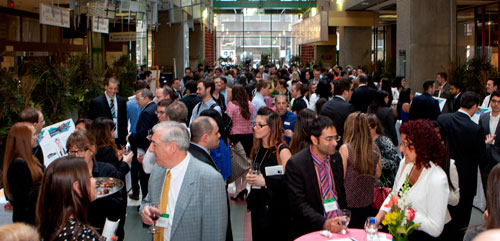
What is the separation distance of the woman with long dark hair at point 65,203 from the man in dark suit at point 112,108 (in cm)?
489

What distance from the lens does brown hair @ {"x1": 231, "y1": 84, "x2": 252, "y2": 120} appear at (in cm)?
838

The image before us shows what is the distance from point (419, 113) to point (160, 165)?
5.80m

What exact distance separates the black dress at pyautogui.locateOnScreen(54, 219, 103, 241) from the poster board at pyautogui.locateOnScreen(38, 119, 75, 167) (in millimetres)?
2626

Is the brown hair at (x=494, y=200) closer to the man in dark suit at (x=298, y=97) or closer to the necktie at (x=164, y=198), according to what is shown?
the necktie at (x=164, y=198)

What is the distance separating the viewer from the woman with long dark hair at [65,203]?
123 inches

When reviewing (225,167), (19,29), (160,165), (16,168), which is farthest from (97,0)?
(160,165)

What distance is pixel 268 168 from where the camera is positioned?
188 inches

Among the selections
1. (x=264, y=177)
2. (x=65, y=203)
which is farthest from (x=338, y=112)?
(x=65, y=203)

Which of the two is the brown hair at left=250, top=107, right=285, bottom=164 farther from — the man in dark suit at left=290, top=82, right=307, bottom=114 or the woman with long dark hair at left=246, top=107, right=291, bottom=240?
the man in dark suit at left=290, top=82, right=307, bottom=114

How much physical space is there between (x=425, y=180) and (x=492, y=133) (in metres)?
3.50

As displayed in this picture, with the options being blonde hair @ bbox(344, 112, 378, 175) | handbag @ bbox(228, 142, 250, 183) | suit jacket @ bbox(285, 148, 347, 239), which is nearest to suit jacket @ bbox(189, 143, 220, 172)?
suit jacket @ bbox(285, 148, 347, 239)

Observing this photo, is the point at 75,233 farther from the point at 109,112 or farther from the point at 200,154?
the point at 109,112

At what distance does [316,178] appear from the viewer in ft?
13.5

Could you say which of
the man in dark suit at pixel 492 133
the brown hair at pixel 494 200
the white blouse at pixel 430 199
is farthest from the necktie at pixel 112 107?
the brown hair at pixel 494 200
